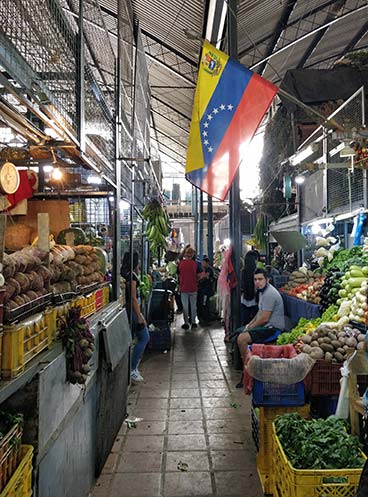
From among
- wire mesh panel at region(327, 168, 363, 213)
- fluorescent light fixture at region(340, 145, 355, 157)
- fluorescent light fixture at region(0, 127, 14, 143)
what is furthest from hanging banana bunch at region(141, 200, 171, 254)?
fluorescent light fixture at region(0, 127, 14, 143)

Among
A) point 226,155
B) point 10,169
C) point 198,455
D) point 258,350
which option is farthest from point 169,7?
point 198,455

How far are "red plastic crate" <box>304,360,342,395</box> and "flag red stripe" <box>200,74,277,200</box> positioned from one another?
233cm

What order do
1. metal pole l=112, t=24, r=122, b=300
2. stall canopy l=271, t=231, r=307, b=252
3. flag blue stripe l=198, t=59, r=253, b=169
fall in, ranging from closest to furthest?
flag blue stripe l=198, t=59, r=253, b=169 → metal pole l=112, t=24, r=122, b=300 → stall canopy l=271, t=231, r=307, b=252

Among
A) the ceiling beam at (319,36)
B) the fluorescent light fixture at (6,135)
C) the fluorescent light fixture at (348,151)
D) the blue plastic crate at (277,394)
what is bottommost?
the blue plastic crate at (277,394)

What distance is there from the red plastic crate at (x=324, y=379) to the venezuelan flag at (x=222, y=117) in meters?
2.33

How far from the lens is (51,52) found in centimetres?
280

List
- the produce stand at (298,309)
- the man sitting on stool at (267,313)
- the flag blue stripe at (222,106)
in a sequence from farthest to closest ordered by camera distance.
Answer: the produce stand at (298,309), the man sitting on stool at (267,313), the flag blue stripe at (222,106)

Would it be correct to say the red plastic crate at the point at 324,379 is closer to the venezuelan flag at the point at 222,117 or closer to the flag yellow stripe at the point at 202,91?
the venezuelan flag at the point at 222,117

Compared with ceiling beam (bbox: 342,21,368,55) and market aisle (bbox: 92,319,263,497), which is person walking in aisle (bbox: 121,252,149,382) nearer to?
market aisle (bbox: 92,319,263,497)

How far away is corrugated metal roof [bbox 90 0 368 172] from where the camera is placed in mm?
8914

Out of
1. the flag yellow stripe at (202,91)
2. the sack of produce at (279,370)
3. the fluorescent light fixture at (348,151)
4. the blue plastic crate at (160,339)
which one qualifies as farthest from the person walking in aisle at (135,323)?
the fluorescent light fixture at (348,151)

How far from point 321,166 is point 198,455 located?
5.22 metres

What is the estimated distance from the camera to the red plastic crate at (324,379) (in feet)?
12.3

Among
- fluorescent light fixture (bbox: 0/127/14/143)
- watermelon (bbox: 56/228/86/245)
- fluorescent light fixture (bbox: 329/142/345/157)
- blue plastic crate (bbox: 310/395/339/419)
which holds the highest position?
fluorescent light fixture (bbox: 329/142/345/157)
